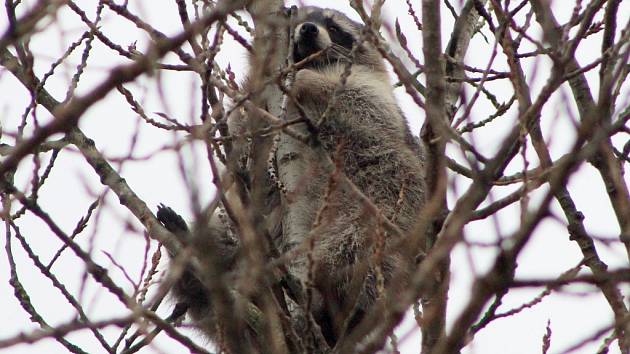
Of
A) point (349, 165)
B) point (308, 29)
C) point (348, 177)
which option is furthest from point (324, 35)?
point (348, 177)

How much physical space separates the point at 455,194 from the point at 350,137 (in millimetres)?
2630

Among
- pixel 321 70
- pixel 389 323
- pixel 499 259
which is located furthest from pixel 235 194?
pixel 321 70

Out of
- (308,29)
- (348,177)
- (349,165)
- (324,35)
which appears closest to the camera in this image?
(348,177)

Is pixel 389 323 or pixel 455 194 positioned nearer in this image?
pixel 389 323

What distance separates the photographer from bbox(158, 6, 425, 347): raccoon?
4051 mm

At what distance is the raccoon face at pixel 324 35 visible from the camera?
5352mm

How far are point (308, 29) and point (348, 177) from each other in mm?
1054

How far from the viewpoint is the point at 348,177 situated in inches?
195

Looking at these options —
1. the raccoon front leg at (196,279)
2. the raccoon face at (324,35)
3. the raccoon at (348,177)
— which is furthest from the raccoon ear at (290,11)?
the raccoon front leg at (196,279)

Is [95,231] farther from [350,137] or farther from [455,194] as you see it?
[350,137]

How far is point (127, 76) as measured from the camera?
1522 mm

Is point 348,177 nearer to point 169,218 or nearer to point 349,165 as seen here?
point 349,165

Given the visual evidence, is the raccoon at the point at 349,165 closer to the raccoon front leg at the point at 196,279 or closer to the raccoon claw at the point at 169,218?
the raccoon front leg at the point at 196,279

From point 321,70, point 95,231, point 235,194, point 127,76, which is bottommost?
point 127,76
